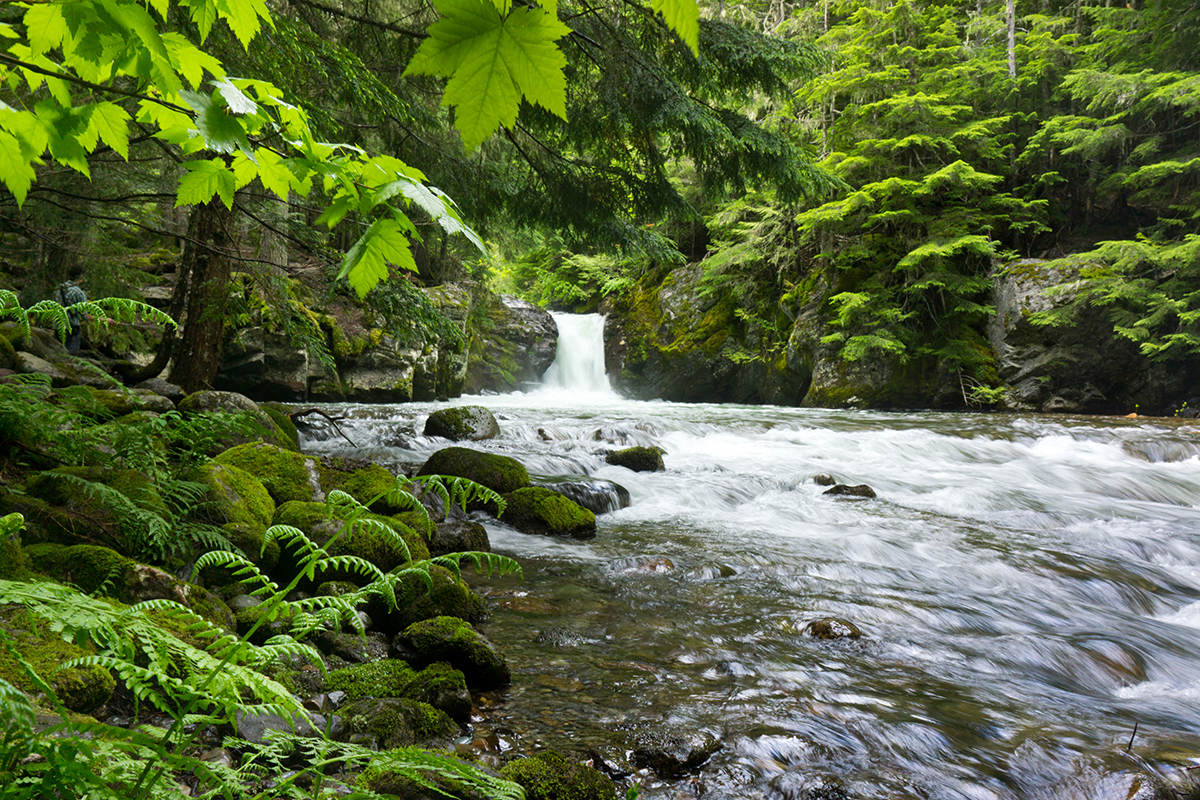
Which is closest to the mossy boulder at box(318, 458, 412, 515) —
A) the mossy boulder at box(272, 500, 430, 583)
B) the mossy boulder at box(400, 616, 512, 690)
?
the mossy boulder at box(272, 500, 430, 583)

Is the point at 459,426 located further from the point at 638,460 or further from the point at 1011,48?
the point at 1011,48

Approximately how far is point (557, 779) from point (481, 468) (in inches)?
192

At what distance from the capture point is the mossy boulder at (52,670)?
1802 mm

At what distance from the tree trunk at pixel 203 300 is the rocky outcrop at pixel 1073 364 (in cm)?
1705

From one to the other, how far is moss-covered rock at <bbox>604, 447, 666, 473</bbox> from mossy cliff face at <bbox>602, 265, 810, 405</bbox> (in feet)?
33.4

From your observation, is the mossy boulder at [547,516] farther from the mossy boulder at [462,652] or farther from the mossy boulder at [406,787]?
the mossy boulder at [406,787]

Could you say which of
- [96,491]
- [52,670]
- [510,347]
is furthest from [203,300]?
[510,347]

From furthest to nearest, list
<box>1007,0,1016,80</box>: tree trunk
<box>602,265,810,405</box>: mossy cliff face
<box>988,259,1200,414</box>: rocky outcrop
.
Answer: <box>602,265,810,405</box>: mossy cliff face, <box>1007,0,1016,80</box>: tree trunk, <box>988,259,1200,414</box>: rocky outcrop

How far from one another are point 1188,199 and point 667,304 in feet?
46.3

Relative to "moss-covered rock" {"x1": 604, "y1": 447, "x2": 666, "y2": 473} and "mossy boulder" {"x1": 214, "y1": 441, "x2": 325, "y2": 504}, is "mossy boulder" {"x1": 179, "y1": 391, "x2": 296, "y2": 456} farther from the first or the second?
"moss-covered rock" {"x1": 604, "y1": 447, "x2": 666, "y2": 473}

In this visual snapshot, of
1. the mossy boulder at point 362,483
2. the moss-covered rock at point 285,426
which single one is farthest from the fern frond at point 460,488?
the moss-covered rock at point 285,426

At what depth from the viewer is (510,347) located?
2339cm

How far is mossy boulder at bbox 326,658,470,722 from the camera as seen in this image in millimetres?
2715

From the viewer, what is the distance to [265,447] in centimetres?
533
